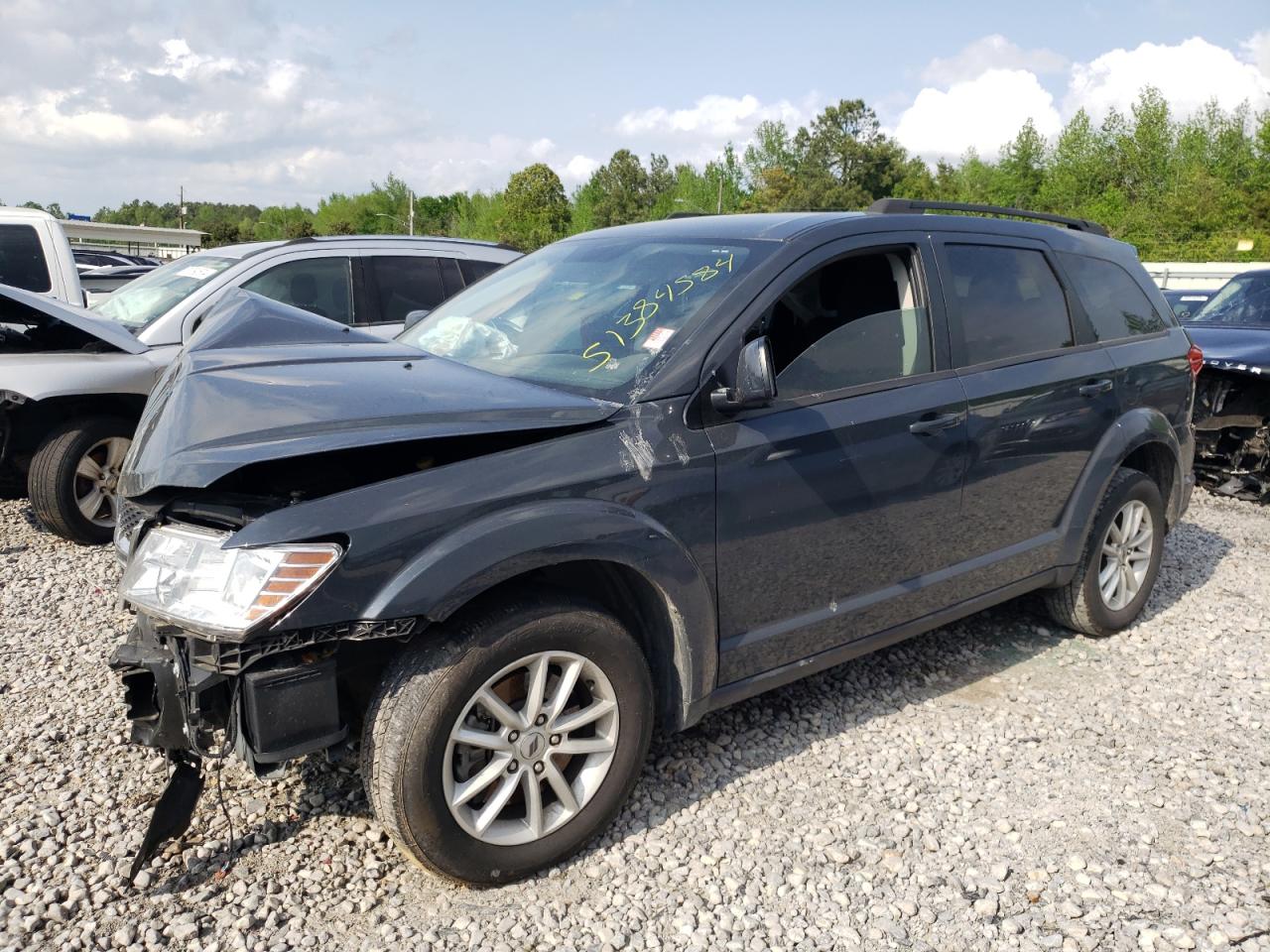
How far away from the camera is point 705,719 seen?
12.3ft

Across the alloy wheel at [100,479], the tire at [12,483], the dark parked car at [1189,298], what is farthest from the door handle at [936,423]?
the dark parked car at [1189,298]

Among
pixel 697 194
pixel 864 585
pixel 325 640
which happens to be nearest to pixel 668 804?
pixel 864 585

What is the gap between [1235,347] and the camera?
750cm

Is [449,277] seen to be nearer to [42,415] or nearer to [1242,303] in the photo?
[42,415]

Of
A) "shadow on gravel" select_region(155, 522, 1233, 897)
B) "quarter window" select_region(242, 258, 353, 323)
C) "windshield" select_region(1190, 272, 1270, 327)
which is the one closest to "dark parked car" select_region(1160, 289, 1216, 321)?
"windshield" select_region(1190, 272, 1270, 327)

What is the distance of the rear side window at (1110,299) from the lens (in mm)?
4386

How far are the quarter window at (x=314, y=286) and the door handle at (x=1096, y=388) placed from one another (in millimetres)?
4954

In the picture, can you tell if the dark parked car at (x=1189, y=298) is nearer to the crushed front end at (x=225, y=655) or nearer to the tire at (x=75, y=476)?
the tire at (x=75, y=476)

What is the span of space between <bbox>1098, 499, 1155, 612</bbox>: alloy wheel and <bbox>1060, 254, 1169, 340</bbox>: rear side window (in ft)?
2.71

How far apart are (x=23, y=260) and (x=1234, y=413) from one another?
981 centimetres

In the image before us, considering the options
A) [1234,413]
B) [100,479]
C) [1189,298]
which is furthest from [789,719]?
[1189,298]

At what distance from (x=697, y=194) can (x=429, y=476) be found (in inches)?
2840

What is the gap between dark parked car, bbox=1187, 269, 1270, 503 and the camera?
728 centimetres

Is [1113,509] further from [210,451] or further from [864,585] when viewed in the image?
[210,451]
